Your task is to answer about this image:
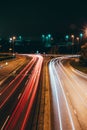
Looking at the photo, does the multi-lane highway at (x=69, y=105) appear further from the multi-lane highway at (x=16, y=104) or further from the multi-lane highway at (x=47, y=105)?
the multi-lane highway at (x=16, y=104)

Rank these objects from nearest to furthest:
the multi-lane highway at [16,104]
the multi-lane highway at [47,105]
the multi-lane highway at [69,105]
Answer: the multi-lane highway at [16,104]
the multi-lane highway at [47,105]
the multi-lane highway at [69,105]

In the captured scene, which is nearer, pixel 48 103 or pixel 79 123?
pixel 79 123

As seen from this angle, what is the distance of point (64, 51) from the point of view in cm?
19725

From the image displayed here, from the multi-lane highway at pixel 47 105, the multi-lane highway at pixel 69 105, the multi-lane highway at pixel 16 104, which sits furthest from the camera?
the multi-lane highway at pixel 69 105

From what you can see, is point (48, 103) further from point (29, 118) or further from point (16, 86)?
point (16, 86)

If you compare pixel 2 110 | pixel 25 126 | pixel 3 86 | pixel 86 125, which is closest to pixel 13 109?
pixel 2 110

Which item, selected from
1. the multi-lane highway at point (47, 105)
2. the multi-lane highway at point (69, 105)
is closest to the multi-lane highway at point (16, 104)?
the multi-lane highway at point (47, 105)

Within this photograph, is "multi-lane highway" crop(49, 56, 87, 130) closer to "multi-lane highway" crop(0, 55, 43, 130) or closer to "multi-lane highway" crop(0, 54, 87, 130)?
"multi-lane highway" crop(0, 54, 87, 130)

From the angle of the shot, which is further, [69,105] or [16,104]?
[69,105]

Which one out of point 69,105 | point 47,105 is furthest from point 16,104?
point 69,105

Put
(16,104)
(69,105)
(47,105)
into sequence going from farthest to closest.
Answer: (69,105), (47,105), (16,104)

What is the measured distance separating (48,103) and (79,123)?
9.46 metres

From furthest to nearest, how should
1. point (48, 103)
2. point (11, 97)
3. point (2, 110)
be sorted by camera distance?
1. point (11, 97)
2. point (48, 103)
3. point (2, 110)

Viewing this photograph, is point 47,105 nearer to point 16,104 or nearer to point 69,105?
point 69,105
